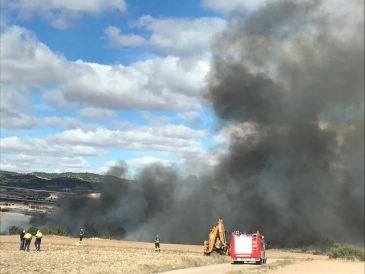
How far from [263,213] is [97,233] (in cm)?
3794

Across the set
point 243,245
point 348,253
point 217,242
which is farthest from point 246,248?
point 348,253

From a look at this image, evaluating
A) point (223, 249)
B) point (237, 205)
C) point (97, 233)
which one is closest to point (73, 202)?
point (97, 233)

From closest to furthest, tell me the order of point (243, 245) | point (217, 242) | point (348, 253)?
point (243, 245) → point (217, 242) → point (348, 253)

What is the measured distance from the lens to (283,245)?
333 ft

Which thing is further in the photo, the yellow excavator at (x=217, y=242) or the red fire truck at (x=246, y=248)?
the yellow excavator at (x=217, y=242)

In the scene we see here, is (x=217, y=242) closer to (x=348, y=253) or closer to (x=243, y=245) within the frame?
(x=243, y=245)

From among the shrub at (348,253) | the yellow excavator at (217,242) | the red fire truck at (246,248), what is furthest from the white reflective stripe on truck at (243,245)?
the shrub at (348,253)

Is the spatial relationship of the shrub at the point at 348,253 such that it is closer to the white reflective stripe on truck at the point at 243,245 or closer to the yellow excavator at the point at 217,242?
the yellow excavator at the point at 217,242

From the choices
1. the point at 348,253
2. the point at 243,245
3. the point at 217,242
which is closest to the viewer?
the point at 243,245

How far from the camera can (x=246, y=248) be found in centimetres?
4772

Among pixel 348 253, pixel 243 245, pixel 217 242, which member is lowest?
pixel 348 253

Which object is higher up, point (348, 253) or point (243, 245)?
point (243, 245)

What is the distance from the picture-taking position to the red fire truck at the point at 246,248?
47.4m

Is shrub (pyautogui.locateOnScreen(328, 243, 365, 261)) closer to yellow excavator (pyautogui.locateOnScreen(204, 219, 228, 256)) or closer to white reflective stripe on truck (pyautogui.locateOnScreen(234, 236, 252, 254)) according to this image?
yellow excavator (pyautogui.locateOnScreen(204, 219, 228, 256))
